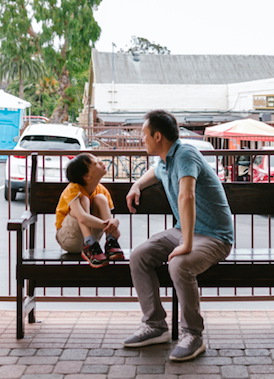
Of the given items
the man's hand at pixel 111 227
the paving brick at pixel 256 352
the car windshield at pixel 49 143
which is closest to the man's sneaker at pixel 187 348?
the paving brick at pixel 256 352

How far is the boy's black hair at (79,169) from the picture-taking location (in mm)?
3855

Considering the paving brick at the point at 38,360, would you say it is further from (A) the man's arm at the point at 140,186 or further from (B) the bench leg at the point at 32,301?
(A) the man's arm at the point at 140,186

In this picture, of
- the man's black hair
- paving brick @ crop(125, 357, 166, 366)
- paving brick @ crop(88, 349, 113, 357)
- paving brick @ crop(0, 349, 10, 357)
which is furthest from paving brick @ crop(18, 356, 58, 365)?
the man's black hair

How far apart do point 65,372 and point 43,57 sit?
3631 centimetres

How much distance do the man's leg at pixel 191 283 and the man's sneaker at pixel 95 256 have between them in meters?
0.48

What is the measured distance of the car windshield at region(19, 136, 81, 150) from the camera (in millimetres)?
13062

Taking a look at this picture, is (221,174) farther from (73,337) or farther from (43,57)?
(43,57)

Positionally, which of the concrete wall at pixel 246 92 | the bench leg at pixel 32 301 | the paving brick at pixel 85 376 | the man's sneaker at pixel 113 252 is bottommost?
the paving brick at pixel 85 376

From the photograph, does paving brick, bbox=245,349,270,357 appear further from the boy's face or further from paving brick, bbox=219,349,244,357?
the boy's face

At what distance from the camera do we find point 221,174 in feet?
49.0

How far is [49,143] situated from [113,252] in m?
9.67

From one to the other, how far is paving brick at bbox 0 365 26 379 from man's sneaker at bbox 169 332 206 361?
940 millimetres

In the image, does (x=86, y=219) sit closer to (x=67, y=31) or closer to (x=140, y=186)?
(x=140, y=186)

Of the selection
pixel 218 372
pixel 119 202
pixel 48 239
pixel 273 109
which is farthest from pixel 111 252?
pixel 273 109
